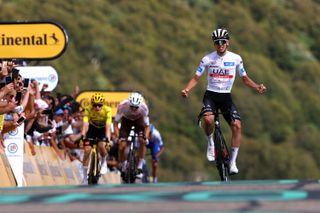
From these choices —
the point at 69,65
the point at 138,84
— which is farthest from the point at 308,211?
the point at 138,84

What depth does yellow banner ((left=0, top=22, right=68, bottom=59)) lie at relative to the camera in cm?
2080

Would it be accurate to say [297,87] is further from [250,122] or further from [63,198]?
[63,198]

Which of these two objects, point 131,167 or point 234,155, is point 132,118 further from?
point 234,155

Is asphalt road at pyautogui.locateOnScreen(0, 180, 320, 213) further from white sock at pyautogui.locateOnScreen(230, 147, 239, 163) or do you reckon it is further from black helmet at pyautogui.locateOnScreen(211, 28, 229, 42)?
black helmet at pyautogui.locateOnScreen(211, 28, 229, 42)

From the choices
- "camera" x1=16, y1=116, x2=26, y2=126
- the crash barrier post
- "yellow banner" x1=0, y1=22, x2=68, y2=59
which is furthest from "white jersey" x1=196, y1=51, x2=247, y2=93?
"yellow banner" x1=0, y1=22, x2=68, y2=59

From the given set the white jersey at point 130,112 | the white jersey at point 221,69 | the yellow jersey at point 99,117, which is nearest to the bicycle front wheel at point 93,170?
the yellow jersey at point 99,117

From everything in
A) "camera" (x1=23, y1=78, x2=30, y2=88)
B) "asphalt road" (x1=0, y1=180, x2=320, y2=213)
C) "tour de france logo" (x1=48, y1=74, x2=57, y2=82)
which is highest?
"tour de france logo" (x1=48, y1=74, x2=57, y2=82)

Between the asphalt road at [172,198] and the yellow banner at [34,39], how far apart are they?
1051 centimetres

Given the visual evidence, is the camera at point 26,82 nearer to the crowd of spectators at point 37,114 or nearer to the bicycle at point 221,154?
the crowd of spectators at point 37,114

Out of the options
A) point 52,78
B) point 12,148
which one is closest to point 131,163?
point 12,148

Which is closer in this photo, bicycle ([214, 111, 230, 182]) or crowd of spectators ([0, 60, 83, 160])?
crowd of spectators ([0, 60, 83, 160])

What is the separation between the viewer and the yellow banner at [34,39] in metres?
20.8

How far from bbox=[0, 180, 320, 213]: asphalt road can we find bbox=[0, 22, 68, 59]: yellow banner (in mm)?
10506

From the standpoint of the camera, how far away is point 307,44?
11669 cm
